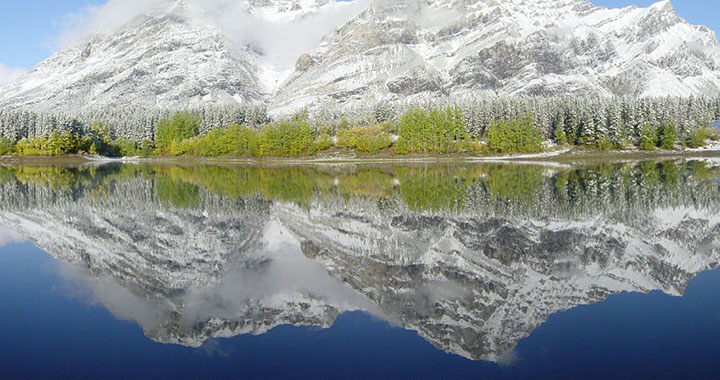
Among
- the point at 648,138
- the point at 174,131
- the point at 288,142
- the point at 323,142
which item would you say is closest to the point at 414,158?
A: the point at 323,142

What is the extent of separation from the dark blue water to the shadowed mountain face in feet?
1.63

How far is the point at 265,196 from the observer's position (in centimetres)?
3259

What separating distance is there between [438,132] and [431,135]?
2087 mm

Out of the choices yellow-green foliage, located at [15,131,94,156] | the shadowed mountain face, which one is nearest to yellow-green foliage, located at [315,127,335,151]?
yellow-green foliage, located at [15,131,94,156]

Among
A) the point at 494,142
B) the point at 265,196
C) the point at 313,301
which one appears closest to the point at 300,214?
the point at 265,196

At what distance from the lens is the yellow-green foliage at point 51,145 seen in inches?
4621

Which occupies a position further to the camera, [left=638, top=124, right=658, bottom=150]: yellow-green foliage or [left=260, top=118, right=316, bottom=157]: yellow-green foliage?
[left=260, top=118, right=316, bottom=157]: yellow-green foliage

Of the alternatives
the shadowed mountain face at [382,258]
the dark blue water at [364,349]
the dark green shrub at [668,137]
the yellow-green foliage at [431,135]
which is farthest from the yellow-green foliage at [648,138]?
the dark blue water at [364,349]

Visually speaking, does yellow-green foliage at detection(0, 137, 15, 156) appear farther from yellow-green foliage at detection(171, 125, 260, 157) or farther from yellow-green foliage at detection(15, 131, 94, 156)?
yellow-green foliage at detection(171, 125, 260, 157)

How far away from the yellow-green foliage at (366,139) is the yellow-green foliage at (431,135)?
13.3 ft

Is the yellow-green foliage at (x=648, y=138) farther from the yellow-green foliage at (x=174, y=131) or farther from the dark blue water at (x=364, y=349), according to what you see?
the yellow-green foliage at (x=174, y=131)

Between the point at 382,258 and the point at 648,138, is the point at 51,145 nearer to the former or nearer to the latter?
the point at 382,258

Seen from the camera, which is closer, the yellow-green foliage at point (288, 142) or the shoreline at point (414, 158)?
the shoreline at point (414, 158)

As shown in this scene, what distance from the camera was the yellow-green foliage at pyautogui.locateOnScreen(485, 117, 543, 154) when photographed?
109375mm
